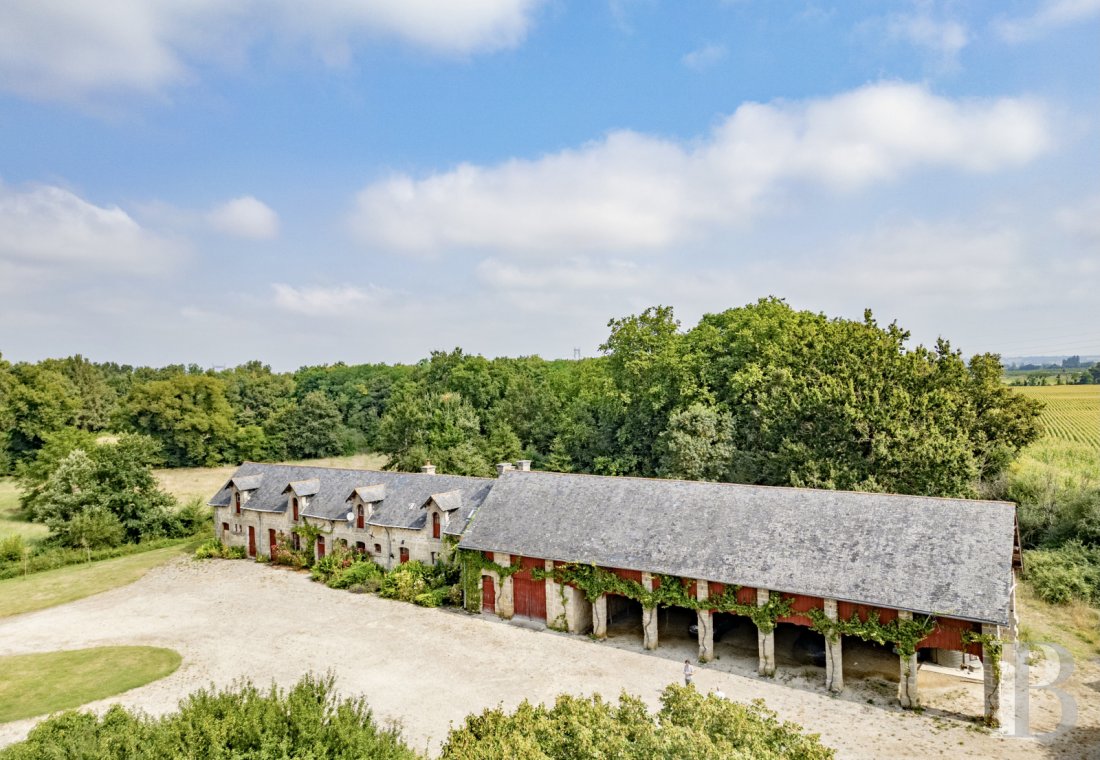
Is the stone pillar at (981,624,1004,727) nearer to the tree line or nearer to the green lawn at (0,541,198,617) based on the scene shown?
the tree line

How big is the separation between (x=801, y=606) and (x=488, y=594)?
13.4 meters

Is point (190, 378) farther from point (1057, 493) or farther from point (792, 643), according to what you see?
point (1057, 493)

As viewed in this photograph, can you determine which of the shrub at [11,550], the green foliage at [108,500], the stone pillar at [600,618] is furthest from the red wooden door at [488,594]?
the shrub at [11,550]

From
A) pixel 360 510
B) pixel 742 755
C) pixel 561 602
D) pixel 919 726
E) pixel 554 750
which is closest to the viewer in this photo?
pixel 742 755

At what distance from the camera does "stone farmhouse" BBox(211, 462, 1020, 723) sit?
2081 centimetres

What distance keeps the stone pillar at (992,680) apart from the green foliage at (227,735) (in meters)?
17.1

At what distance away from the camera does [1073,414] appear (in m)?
64.0

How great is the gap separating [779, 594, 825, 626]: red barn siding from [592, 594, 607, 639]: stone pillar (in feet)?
23.0

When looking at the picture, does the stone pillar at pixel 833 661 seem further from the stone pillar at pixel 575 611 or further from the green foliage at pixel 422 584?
the green foliage at pixel 422 584

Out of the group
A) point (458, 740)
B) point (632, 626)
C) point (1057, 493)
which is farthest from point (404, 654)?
point (1057, 493)

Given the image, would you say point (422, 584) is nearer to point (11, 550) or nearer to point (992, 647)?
point (992, 647)

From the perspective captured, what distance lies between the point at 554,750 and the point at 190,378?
8215cm

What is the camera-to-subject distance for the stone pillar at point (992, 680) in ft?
63.4

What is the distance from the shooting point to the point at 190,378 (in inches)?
3159
